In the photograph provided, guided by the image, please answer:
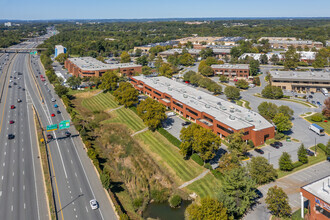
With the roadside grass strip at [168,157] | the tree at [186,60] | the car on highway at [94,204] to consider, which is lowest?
the roadside grass strip at [168,157]

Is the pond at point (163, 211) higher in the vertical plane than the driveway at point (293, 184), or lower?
lower

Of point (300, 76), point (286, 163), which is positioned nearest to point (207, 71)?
point (300, 76)

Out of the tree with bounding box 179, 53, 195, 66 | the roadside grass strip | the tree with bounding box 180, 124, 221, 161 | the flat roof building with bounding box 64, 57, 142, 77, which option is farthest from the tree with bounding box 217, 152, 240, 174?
the tree with bounding box 179, 53, 195, 66

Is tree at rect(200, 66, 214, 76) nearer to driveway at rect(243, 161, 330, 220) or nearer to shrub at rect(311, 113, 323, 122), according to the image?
shrub at rect(311, 113, 323, 122)

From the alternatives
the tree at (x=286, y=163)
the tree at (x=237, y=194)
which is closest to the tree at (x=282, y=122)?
the tree at (x=286, y=163)

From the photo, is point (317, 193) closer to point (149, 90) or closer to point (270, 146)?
point (270, 146)

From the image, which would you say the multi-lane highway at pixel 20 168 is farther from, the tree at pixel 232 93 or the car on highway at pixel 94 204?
the tree at pixel 232 93

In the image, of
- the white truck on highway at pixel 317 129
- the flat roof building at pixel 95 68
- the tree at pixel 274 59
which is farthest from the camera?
the tree at pixel 274 59
